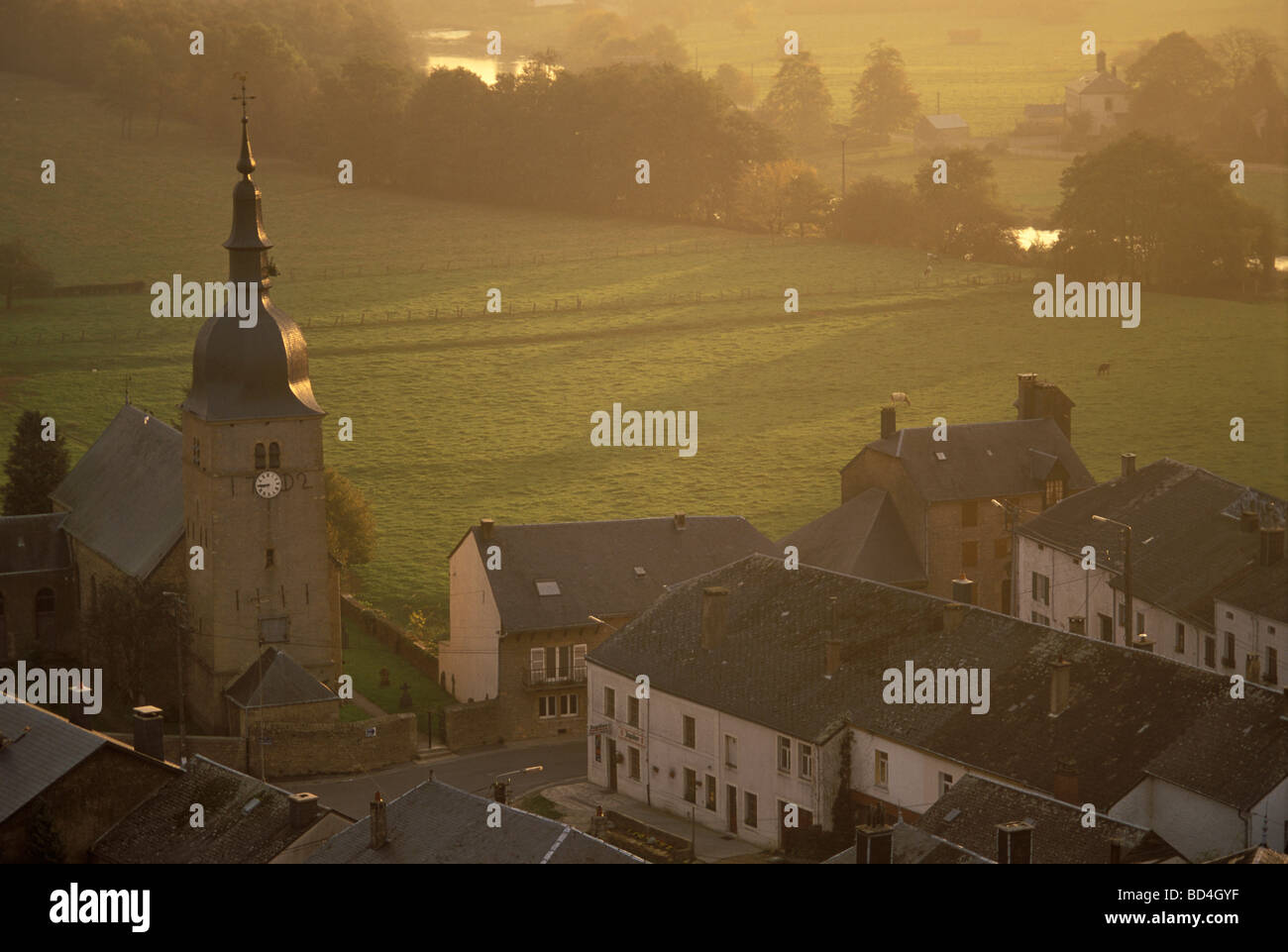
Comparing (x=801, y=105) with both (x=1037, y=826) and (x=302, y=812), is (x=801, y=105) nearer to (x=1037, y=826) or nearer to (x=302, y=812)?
(x=302, y=812)

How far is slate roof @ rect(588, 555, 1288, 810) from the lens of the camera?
47438 mm

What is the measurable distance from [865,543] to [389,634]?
20601 millimetres

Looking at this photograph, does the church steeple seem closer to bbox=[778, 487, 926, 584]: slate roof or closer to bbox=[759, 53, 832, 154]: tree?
bbox=[778, 487, 926, 584]: slate roof

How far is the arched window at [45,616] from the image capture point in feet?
267

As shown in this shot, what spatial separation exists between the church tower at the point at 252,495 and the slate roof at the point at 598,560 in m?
6.65

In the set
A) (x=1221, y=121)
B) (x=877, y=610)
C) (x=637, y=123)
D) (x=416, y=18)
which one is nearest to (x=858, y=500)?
Result: (x=877, y=610)

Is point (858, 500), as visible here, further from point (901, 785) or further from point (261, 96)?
point (261, 96)

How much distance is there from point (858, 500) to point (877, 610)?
73.1 ft

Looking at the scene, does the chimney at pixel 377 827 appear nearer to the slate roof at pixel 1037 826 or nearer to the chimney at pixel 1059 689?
the slate roof at pixel 1037 826

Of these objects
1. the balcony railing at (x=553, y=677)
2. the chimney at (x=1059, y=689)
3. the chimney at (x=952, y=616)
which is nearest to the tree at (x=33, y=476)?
the balcony railing at (x=553, y=677)

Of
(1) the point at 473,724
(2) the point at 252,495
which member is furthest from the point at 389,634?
(1) the point at 473,724

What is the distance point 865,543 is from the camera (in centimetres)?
7825

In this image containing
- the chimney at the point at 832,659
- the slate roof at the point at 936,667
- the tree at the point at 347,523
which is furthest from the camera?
the tree at the point at 347,523

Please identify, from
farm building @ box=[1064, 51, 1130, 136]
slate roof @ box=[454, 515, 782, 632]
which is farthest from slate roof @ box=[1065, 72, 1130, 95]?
slate roof @ box=[454, 515, 782, 632]
